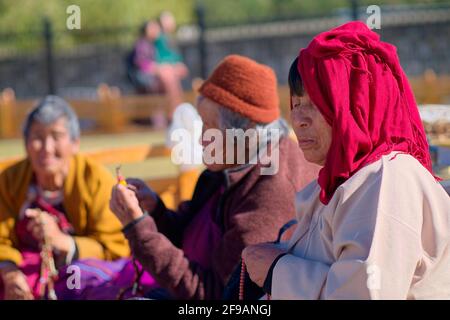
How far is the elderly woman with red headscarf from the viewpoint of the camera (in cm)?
226

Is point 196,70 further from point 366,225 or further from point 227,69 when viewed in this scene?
point 366,225

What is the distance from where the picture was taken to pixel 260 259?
2.65 metres

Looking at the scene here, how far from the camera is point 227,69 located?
3619mm

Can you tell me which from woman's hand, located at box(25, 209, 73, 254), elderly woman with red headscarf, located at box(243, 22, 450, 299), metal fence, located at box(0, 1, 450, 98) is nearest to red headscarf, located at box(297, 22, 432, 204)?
elderly woman with red headscarf, located at box(243, 22, 450, 299)

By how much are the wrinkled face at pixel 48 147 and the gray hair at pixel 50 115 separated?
0.8 inches

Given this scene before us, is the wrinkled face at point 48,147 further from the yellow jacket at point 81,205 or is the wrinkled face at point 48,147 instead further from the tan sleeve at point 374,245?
the tan sleeve at point 374,245

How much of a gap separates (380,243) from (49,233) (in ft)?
7.18

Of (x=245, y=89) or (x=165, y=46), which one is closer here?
(x=245, y=89)

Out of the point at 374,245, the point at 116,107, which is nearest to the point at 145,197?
the point at 374,245

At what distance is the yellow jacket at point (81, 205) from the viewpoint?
427 cm

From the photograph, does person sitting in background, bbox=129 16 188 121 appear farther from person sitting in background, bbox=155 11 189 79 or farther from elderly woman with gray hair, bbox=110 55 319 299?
elderly woman with gray hair, bbox=110 55 319 299

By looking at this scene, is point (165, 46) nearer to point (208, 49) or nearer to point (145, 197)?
point (208, 49)

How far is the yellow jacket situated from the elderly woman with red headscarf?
1.80 meters
